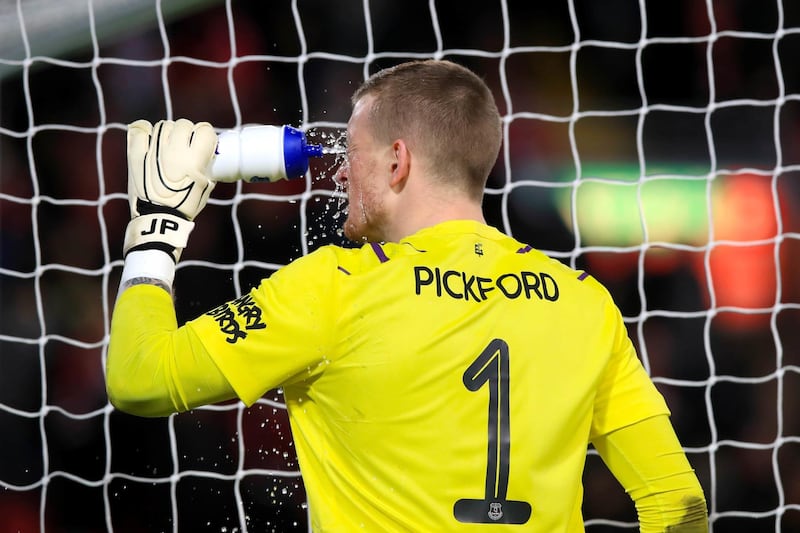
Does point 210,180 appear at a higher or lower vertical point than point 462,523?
higher

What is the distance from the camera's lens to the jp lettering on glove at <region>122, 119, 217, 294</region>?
1269 millimetres

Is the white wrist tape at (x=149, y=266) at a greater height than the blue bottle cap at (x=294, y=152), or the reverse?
the blue bottle cap at (x=294, y=152)

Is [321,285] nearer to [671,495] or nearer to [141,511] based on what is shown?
[671,495]

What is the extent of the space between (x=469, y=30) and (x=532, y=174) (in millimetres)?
534

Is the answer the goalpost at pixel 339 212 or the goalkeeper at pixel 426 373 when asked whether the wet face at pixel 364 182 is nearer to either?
the goalkeeper at pixel 426 373

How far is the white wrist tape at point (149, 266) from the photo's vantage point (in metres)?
1.24

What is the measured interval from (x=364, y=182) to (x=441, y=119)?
5.2 inches

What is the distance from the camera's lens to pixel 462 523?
3.68 ft

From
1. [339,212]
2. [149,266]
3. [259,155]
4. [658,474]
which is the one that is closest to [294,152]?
[259,155]

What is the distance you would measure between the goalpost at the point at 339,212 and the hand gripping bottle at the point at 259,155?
4.59ft

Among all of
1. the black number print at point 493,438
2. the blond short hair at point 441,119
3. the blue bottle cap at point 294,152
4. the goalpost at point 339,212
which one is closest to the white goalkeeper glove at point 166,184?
the blue bottle cap at point 294,152

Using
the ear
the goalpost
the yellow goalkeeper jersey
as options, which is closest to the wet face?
the ear

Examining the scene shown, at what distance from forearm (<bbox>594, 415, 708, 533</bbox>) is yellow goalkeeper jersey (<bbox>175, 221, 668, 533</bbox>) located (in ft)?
0.35

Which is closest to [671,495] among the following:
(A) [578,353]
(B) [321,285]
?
(A) [578,353]
